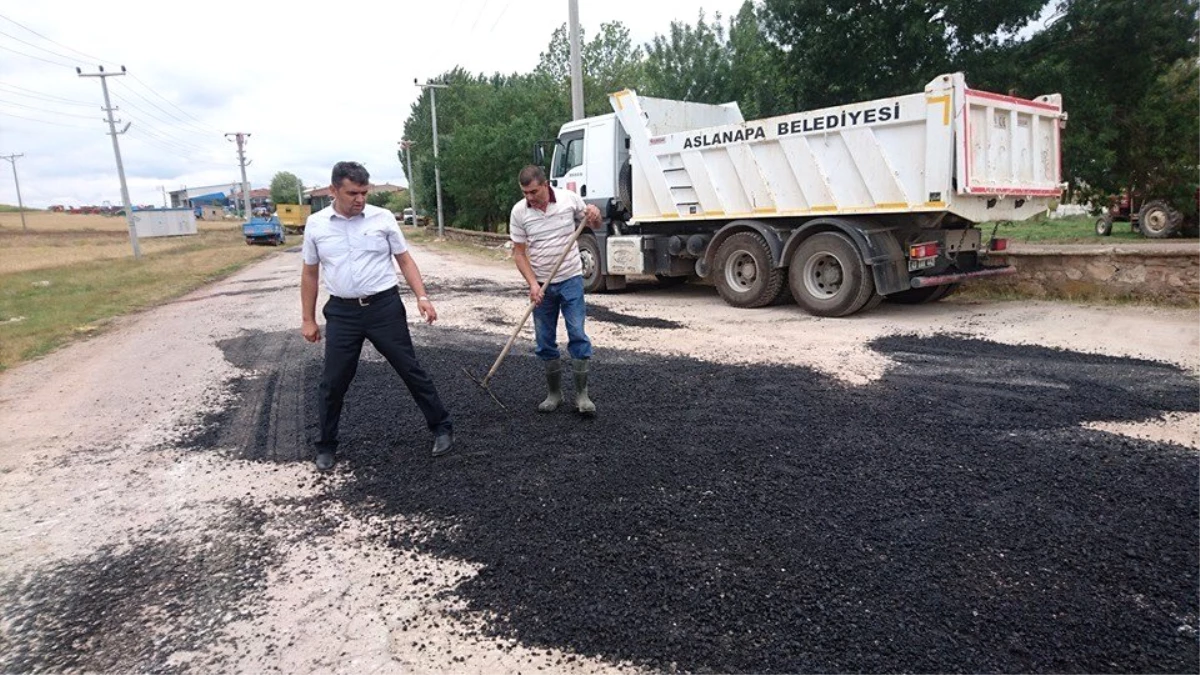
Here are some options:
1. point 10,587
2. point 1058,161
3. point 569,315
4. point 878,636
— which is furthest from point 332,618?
point 1058,161

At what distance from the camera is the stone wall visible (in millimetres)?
7820

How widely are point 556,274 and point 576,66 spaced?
12.8m

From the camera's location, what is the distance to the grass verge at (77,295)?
8953 mm

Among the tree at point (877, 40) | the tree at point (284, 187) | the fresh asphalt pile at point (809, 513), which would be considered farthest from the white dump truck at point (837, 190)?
the tree at point (284, 187)

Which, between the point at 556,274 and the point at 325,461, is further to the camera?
the point at 556,274

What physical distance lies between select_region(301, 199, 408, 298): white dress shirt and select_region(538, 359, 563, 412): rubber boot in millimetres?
1329

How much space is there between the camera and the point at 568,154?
1214 cm

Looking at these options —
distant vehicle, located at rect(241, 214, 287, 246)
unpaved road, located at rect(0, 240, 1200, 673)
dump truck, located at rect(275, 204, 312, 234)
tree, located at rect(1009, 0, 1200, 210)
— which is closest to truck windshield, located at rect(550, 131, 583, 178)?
unpaved road, located at rect(0, 240, 1200, 673)

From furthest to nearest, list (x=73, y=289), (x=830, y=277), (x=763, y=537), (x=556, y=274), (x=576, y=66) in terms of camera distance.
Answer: (x=576, y=66), (x=73, y=289), (x=830, y=277), (x=556, y=274), (x=763, y=537)

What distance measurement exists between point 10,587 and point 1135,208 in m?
24.2

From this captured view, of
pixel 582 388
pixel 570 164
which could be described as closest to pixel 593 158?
pixel 570 164

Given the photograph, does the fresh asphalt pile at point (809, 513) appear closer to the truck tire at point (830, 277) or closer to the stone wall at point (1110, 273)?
the truck tire at point (830, 277)

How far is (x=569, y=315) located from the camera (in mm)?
4727

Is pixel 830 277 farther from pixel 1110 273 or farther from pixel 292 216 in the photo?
pixel 292 216
